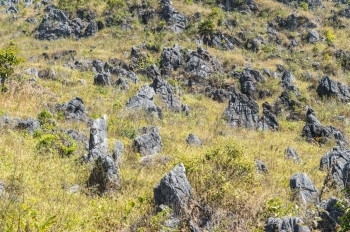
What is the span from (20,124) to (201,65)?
67.7 feet

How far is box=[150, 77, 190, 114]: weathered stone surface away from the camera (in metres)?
19.7

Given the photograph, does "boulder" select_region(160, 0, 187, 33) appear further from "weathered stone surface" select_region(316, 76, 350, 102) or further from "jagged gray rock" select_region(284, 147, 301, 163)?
"jagged gray rock" select_region(284, 147, 301, 163)

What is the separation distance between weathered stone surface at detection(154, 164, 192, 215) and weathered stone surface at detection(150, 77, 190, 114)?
13.5 m

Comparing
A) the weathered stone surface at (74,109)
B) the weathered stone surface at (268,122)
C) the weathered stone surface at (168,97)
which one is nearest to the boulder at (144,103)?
the weathered stone surface at (168,97)

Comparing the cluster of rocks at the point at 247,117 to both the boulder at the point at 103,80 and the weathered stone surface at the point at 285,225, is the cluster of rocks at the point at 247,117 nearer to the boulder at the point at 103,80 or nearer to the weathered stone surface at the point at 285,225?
the boulder at the point at 103,80

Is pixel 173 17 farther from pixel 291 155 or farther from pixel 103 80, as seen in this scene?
pixel 291 155

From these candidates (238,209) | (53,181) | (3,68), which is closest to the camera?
(238,209)

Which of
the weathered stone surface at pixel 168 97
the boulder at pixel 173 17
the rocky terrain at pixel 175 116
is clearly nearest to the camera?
the rocky terrain at pixel 175 116

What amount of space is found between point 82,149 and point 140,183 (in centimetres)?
297

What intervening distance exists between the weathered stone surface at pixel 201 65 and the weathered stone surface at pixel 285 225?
23063 mm

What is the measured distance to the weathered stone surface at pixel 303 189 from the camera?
22.1 feet

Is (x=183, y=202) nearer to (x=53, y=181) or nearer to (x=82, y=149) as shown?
(x=53, y=181)

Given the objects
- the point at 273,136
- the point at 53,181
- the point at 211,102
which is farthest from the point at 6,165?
the point at 211,102

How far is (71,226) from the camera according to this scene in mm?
4672
